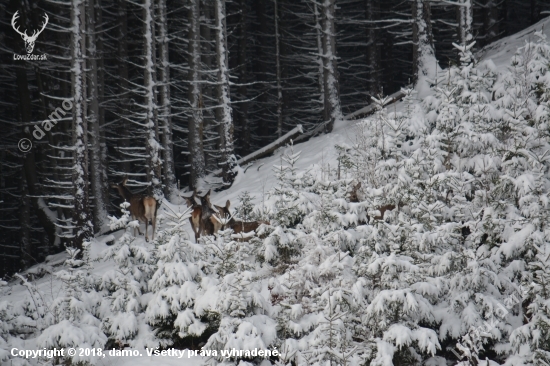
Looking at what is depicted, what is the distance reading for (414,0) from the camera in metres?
15.9

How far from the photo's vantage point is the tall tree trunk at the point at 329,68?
56.7ft

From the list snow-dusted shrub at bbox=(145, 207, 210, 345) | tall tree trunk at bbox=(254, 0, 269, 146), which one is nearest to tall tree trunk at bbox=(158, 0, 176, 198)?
snow-dusted shrub at bbox=(145, 207, 210, 345)

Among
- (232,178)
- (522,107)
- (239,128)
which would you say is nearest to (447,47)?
(239,128)

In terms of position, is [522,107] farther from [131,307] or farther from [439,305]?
[131,307]

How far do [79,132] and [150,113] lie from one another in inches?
104

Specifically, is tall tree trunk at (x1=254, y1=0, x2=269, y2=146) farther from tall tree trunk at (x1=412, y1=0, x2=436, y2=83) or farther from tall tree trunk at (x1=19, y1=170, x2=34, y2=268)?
tall tree trunk at (x1=412, y1=0, x2=436, y2=83)

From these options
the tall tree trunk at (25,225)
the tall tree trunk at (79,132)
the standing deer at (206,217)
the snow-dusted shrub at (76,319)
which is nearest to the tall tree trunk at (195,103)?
the tall tree trunk at (79,132)

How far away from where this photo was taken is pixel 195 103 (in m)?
17.1

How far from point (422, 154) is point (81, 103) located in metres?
9.08

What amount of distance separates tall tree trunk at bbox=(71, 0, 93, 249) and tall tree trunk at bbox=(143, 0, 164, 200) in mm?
2234

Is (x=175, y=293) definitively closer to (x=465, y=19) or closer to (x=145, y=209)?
(x=145, y=209)

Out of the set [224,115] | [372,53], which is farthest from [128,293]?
[372,53]

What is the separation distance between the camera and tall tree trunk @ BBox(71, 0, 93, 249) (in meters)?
13.1

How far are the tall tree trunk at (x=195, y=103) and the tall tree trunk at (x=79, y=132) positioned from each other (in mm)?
4248
